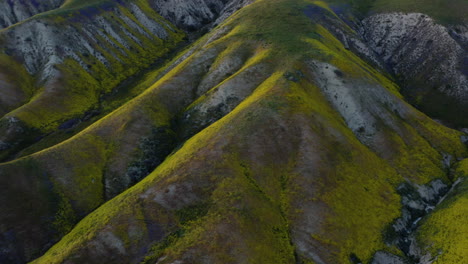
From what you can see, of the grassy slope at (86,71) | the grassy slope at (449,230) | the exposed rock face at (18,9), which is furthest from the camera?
the exposed rock face at (18,9)

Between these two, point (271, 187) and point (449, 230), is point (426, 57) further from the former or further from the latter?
point (271, 187)

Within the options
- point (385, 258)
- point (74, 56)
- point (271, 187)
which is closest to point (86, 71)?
point (74, 56)

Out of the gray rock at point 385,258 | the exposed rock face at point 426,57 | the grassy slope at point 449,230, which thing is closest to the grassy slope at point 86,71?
the gray rock at point 385,258

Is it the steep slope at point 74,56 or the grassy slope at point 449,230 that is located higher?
the steep slope at point 74,56

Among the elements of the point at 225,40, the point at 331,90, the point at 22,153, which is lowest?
the point at 331,90

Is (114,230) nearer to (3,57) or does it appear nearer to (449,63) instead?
(3,57)

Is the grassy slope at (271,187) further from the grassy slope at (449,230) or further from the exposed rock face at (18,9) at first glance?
the exposed rock face at (18,9)

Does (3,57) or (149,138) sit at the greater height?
(3,57)

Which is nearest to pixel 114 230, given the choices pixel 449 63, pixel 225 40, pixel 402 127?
pixel 402 127
